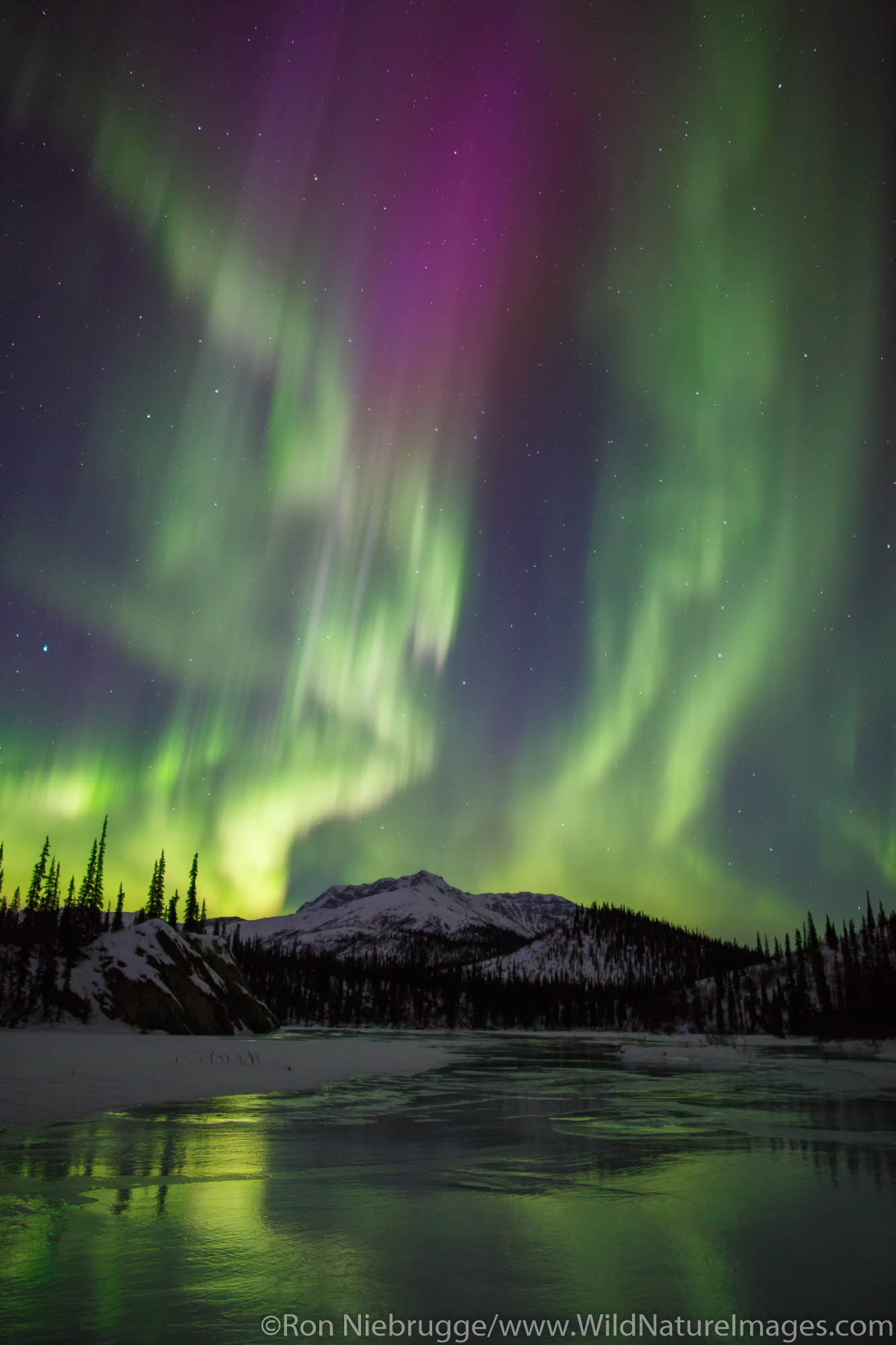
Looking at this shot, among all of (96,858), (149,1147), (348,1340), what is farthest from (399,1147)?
(96,858)

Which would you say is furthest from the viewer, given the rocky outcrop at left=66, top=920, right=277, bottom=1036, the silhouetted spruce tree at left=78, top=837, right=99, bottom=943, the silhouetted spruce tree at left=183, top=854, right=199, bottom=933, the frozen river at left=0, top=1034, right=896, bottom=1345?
the silhouetted spruce tree at left=183, top=854, right=199, bottom=933

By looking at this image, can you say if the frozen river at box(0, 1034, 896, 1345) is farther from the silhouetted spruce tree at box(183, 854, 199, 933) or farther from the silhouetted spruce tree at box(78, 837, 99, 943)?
the silhouetted spruce tree at box(183, 854, 199, 933)

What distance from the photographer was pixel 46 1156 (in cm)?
1483

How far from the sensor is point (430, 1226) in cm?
1047

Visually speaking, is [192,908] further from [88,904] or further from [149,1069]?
[149,1069]

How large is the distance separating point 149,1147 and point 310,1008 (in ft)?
601

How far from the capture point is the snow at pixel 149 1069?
2430 cm

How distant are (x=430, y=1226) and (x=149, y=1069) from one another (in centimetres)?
3104

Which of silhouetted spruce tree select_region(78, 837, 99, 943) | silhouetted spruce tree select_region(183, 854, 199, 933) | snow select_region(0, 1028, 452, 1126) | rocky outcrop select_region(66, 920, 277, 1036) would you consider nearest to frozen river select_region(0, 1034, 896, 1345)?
snow select_region(0, 1028, 452, 1126)

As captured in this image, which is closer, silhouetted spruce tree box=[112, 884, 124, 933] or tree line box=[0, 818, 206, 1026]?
tree line box=[0, 818, 206, 1026]

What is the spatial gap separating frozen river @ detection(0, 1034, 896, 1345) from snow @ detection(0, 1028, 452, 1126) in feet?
10.4

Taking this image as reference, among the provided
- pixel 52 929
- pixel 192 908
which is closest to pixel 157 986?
pixel 52 929

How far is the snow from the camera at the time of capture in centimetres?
2430

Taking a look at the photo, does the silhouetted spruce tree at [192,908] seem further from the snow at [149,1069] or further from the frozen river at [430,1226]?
the frozen river at [430,1226]
